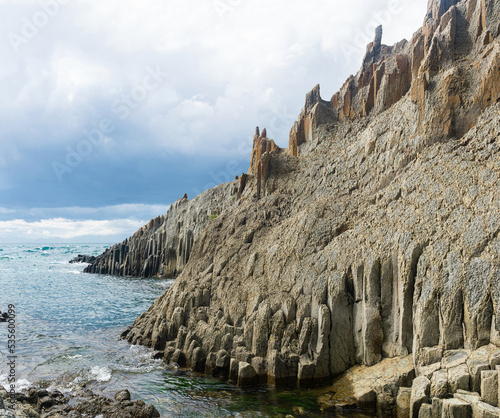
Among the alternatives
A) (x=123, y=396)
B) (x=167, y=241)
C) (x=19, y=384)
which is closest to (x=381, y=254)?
(x=123, y=396)

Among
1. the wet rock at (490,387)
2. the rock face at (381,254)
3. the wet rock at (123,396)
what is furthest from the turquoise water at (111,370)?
the wet rock at (490,387)

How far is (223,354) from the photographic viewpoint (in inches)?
782

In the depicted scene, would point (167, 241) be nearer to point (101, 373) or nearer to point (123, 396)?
point (101, 373)

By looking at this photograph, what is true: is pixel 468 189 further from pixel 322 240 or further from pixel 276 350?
pixel 276 350

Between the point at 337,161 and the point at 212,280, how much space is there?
1300 cm

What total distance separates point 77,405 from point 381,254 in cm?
1584

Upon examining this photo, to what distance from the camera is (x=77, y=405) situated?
16312mm

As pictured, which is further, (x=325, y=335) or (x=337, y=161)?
(x=337, y=161)

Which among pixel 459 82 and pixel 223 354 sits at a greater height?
pixel 459 82

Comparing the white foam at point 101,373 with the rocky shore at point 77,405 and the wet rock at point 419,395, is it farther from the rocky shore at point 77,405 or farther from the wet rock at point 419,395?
the wet rock at point 419,395

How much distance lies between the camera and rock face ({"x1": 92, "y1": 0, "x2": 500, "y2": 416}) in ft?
47.0

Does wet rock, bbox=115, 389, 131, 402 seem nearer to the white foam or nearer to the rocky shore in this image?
the rocky shore

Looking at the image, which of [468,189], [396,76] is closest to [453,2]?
[396,76]

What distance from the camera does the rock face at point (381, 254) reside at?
14.3 meters
